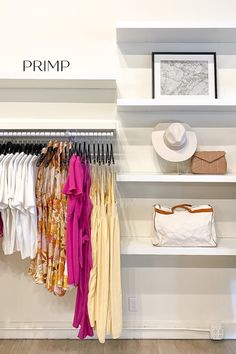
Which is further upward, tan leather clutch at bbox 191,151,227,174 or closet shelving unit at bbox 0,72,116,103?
closet shelving unit at bbox 0,72,116,103

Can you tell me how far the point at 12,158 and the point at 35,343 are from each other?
131 centimetres

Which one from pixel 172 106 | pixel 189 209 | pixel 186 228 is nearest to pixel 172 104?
pixel 172 106

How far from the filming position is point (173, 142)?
2057mm

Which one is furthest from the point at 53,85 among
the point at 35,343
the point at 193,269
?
the point at 35,343

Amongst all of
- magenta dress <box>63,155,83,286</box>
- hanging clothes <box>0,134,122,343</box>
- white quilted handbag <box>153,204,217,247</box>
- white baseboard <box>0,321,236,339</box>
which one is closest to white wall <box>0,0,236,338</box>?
white baseboard <box>0,321,236,339</box>

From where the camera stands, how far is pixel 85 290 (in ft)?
6.47

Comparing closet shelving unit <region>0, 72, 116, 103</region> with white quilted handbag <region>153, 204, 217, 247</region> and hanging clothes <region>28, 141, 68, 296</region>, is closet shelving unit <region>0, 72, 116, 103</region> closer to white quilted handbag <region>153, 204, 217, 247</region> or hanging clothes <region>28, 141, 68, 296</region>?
hanging clothes <region>28, 141, 68, 296</region>

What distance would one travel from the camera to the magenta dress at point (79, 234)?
1.91 metres

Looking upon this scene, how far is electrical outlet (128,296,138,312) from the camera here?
2334 mm

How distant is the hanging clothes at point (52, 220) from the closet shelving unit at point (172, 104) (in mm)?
382

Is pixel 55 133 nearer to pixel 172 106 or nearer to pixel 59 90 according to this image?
pixel 59 90

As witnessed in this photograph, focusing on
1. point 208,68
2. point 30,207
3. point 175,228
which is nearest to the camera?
point 30,207

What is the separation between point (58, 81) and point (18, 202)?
81cm

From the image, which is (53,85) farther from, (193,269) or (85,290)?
(193,269)
